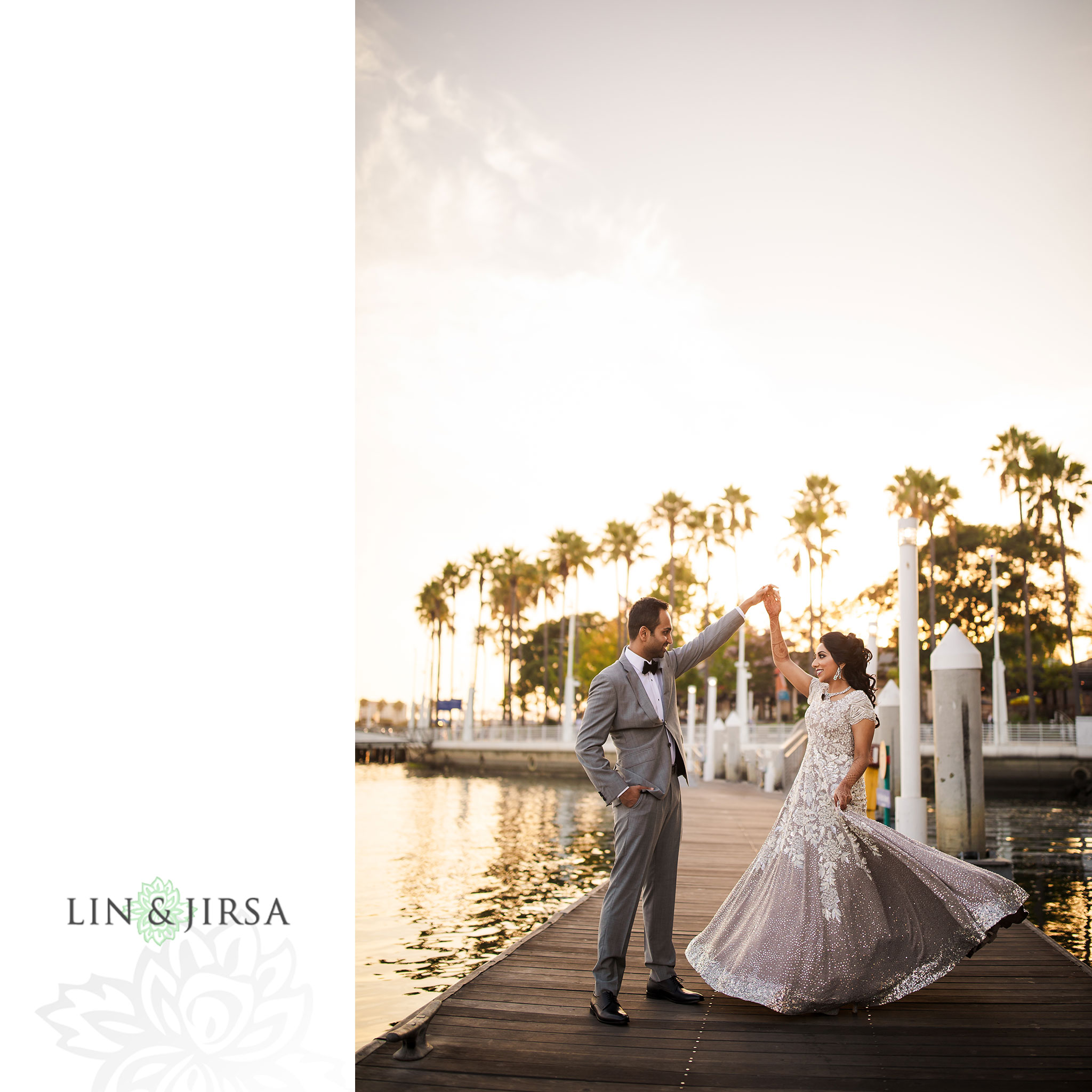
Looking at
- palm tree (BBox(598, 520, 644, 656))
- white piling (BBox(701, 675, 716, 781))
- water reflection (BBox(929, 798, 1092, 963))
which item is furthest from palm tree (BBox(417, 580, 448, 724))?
water reflection (BBox(929, 798, 1092, 963))

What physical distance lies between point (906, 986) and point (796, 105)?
6931mm

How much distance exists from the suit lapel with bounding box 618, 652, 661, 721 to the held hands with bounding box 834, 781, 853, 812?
0.98 m

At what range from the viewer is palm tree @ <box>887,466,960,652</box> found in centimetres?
4284

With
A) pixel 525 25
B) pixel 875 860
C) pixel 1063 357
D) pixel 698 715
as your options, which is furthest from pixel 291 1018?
pixel 698 715

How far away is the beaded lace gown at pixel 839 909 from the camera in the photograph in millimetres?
4461

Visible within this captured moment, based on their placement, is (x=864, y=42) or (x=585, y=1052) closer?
(x=585, y=1052)

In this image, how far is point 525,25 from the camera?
7.59m

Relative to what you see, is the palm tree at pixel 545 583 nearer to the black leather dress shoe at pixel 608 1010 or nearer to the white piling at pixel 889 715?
the white piling at pixel 889 715

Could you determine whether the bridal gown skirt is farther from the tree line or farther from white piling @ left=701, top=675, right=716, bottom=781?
the tree line

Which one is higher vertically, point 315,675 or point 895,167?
point 895,167

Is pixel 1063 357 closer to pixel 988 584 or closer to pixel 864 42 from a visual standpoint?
pixel 864 42

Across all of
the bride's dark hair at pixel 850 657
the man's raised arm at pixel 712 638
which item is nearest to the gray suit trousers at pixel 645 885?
the man's raised arm at pixel 712 638

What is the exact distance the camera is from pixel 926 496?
42.9 m

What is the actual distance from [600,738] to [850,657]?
147 cm
